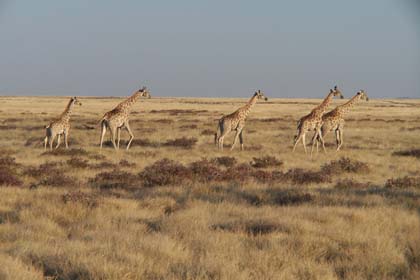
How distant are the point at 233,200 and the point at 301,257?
3757 mm

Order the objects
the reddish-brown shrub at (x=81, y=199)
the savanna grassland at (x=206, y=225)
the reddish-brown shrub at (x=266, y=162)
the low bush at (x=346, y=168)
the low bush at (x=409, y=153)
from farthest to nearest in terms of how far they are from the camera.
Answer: the low bush at (x=409, y=153) → the reddish-brown shrub at (x=266, y=162) → the low bush at (x=346, y=168) → the reddish-brown shrub at (x=81, y=199) → the savanna grassland at (x=206, y=225)

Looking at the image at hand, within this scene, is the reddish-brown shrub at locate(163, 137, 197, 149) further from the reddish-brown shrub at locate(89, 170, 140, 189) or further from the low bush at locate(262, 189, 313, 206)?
the low bush at locate(262, 189, 313, 206)

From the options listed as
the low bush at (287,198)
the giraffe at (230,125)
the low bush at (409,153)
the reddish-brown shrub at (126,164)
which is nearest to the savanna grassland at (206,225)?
the low bush at (287,198)

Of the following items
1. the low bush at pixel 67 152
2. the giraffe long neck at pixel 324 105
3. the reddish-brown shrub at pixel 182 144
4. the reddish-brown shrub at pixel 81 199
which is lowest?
the reddish-brown shrub at pixel 81 199

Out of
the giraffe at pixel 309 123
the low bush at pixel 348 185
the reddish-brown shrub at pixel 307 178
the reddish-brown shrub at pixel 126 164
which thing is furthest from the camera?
the giraffe at pixel 309 123

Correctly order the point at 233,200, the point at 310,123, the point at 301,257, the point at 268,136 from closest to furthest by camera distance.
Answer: the point at 301,257 < the point at 233,200 < the point at 310,123 < the point at 268,136

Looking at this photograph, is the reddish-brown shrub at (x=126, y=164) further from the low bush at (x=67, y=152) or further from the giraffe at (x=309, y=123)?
the giraffe at (x=309, y=123)

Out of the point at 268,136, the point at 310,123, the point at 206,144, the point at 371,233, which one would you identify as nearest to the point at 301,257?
the point at 371,233

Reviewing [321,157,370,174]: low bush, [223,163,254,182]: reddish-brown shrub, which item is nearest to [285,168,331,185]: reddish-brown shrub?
[223,163,254,182]: reddish-brown shrub

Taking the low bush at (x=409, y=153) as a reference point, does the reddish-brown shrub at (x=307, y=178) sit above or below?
below

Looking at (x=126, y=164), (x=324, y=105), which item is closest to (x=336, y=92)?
(x=324, y=105)

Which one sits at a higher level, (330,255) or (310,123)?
(310,123)

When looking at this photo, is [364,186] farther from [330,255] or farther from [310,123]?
[310,123]

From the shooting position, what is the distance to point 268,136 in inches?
1114
